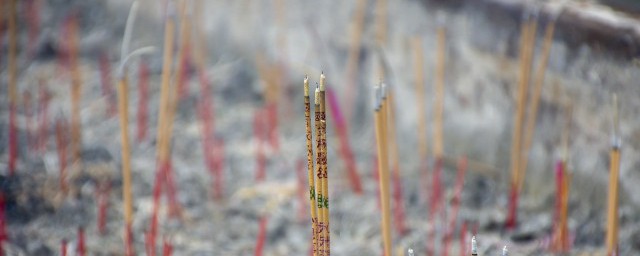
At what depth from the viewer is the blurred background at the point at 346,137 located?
2711 millimetres

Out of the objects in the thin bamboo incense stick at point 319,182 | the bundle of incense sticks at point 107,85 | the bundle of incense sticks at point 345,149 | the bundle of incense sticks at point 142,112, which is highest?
the bundle of incense sticks at point 107,85

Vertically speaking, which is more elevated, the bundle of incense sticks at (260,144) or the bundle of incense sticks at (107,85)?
the bundle of incense sticks at (107,85)

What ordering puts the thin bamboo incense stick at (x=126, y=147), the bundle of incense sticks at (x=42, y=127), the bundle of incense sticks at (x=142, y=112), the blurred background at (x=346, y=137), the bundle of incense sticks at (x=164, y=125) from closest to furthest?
the thin bamboo incense stick at (x=126, y=147)
the bundle of incense sticks at (x=164, y=125)
the blurred background at (x=346, y=137)
the bundle of incense sticks at (x=42, y=127)
the bundle of incense sticks at (x=142, y=112)

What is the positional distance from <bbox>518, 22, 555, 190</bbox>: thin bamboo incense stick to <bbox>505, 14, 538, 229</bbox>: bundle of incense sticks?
22mm

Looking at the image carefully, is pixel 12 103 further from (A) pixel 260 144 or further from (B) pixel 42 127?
(A) pixel 260 144

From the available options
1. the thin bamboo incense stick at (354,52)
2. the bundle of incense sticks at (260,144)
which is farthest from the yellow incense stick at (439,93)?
the bundle of incense sticks at (260,144)

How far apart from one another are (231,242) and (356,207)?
0.44m

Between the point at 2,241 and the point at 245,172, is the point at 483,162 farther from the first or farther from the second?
the point at 2,241

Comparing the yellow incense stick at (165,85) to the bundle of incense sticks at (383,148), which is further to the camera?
the yellow incense stick at (165,85)

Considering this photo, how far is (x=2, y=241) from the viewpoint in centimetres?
253

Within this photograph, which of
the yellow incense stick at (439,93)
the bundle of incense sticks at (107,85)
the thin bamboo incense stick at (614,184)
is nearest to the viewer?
the thin bamboo incense stick at (614,184)

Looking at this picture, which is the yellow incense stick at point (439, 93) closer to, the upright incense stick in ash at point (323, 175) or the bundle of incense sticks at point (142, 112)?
the bundle of incense sticks at point (142, 112)

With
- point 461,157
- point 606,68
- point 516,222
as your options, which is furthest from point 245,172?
point 606,68

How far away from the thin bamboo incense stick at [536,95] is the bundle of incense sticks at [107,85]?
5.40ft
